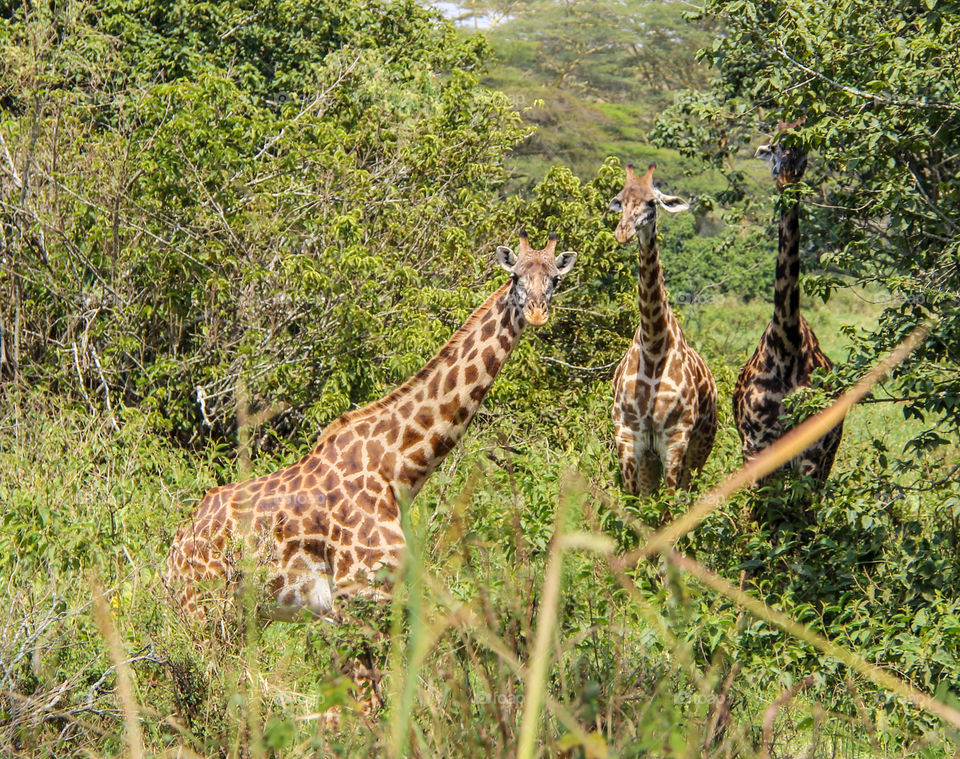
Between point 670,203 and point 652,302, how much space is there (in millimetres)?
624

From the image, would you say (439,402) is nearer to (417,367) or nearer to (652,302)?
(652,302)

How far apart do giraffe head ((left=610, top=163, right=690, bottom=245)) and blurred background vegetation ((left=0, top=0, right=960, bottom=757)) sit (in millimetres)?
888

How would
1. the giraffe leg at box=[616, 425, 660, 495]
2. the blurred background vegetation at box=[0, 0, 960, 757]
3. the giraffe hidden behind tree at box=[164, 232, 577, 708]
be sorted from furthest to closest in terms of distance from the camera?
the giraffe leg at box=[616, 425, 660, 495]
the giraffe hidden behind tree at box=[164, 232, 577, 708]
the blurred background vegetation at box=[0, 0, 960, 757]

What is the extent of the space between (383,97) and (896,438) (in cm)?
592

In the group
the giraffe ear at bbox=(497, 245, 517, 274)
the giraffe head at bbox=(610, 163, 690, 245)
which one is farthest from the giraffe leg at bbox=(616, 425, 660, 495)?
the giraffe ear at bbox=(497, 245, 517, 274)

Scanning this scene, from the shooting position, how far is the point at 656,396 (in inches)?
294

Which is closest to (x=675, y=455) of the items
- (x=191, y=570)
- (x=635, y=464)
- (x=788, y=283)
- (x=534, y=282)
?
(x=635, y=464)

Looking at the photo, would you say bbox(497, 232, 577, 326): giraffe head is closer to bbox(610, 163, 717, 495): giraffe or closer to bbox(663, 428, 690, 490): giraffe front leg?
bbox(610, 163, 717, 495): giraffe

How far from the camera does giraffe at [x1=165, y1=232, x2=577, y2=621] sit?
5.39 m

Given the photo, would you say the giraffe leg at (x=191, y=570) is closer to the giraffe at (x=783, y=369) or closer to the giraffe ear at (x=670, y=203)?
the giraffe ear at (x=670, y=203)

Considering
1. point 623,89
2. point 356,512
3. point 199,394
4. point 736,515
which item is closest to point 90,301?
point 199,394

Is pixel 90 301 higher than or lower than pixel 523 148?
higher

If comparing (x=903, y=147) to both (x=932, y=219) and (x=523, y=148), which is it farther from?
(x=523, y=148)

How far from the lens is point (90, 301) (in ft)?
30.0
